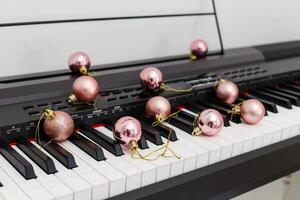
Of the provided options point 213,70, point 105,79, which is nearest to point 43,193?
point 105,79

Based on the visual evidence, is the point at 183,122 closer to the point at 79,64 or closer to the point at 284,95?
the point at 79,64

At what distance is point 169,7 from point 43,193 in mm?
827

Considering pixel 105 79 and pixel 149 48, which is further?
pixel 149 48

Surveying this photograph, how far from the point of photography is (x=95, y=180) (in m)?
0.69

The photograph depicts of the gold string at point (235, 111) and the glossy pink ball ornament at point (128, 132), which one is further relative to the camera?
the gold string at point (235, 111)

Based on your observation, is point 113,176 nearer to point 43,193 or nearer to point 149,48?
point 43,193

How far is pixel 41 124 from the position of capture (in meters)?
0.81

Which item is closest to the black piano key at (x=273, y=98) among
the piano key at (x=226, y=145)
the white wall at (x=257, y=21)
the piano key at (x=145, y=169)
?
the piano key at (x=226, y=145)

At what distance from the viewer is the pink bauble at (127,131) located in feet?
2.55

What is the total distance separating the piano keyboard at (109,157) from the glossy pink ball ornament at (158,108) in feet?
0.07

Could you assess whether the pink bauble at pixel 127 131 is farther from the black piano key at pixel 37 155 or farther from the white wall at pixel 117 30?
the white wall at pixel 117 30

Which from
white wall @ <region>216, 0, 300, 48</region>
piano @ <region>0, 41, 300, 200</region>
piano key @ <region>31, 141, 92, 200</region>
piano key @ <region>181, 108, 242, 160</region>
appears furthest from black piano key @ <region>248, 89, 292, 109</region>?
piano key @ <region>31, 141, 92, 200</region>

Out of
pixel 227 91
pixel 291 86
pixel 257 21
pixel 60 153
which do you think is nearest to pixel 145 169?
pixel 60 153

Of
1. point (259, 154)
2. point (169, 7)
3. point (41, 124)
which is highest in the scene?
point (169, 7)
